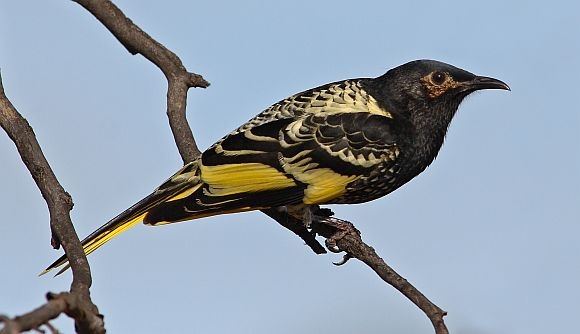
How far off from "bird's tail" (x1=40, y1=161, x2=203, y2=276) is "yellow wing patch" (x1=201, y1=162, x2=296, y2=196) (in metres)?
0.11

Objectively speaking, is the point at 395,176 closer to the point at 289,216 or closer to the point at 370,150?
the point at 370,150

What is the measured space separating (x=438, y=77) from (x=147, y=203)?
228 cm

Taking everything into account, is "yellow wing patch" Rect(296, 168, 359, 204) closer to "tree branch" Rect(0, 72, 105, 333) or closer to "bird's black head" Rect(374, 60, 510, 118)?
"bird's black head" Rect(374, 60, 510, 118)

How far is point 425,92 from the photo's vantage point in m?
7.51

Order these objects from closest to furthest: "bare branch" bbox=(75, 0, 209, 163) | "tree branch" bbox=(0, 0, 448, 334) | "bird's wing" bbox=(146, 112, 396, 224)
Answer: "tree branch" bbox=(0, 0, 448, 334)
"bird's wing" bbox=(146, 112, 396, 224)
"bare branch" bbox=(75, 0, 209, 163)

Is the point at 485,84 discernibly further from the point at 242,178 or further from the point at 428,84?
the point at 242,178

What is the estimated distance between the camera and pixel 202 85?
25.2ft

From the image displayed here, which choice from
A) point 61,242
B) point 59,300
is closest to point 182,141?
point 61,242

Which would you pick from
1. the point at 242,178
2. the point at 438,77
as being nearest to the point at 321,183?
the point at 242,178

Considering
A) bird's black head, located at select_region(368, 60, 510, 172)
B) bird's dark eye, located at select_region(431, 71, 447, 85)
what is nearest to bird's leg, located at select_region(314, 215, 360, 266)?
bird's black head, located at select_region(368, 60, 510, 172)

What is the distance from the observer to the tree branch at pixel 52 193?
4.98 m

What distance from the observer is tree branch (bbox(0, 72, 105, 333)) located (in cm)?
498

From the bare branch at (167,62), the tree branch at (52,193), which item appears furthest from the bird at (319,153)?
the tree branch at (52,193)

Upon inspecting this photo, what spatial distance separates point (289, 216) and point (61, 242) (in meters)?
2.27
